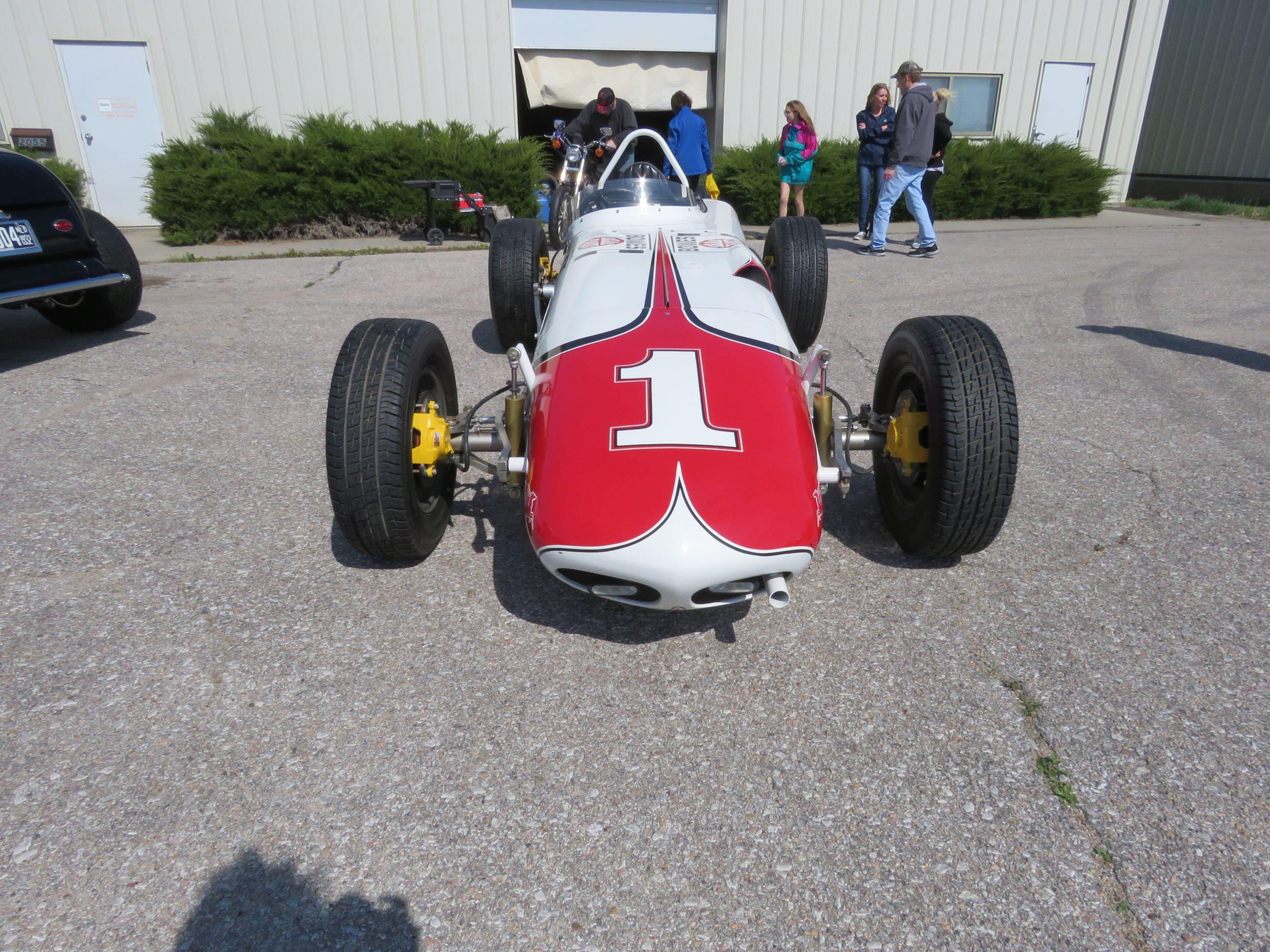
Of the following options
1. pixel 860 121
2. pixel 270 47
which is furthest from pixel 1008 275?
pixel 270 47

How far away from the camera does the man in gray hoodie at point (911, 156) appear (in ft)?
28.8

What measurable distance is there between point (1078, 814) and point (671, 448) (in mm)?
1407

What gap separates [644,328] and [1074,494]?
87.6 inches

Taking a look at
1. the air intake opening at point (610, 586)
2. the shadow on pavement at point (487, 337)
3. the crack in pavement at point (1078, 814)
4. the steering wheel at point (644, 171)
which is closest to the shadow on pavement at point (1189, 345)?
the steering wheel at point (644, 171)

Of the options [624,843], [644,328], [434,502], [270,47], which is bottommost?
[624,843]

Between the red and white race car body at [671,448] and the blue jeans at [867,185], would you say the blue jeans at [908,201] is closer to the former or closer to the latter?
the blue jeans at [867,185]

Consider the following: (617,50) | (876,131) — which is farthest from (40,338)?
(617,50)

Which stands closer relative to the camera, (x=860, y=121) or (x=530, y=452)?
(x=530, y=452)

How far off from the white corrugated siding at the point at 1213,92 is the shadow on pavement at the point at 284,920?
2292 centimetres

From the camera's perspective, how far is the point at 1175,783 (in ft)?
6.59

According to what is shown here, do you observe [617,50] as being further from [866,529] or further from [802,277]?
[866,529]

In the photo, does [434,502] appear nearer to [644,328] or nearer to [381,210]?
[644,328]

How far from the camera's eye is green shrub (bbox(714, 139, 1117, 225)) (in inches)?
502

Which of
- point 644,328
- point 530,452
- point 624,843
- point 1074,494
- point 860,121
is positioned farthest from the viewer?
point 860,121
